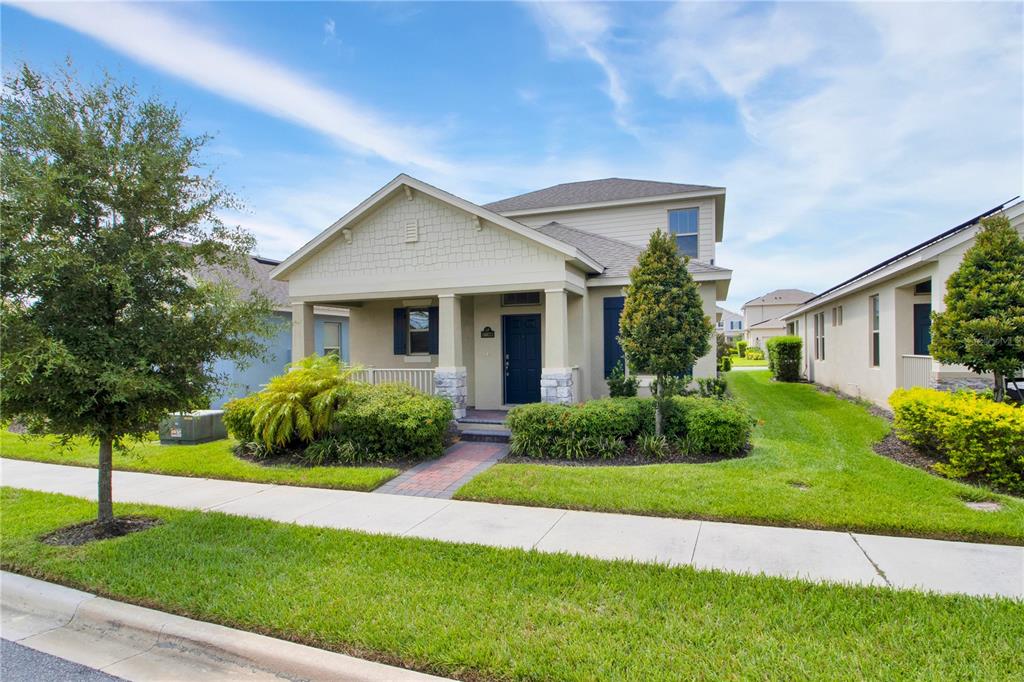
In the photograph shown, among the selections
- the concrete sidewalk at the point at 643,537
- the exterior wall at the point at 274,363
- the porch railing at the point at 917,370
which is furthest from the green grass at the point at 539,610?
the exterior wall at the point at 274,363

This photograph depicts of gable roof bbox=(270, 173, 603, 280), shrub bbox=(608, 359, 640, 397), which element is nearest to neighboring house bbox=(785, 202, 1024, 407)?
shrub bbox=(608, 359, 640, 397)

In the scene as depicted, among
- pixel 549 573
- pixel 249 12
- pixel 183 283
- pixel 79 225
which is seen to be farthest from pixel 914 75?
pixel 79 225

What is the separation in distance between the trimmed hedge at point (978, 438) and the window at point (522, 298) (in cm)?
739

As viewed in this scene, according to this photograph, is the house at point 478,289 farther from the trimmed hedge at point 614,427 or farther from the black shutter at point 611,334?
the trimmed hedge at point 614,427

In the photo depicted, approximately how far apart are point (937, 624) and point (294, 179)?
13388 mm

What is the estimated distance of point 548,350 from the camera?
32.6 feet

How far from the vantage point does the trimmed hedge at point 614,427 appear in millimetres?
7777

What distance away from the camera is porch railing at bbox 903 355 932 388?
31.3 ft

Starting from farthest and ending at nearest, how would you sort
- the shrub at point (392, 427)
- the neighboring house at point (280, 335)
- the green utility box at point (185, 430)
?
the neighboring house at point (280, 335) < the green utility box at point (185, 430) < the shrub at point (392, 427)

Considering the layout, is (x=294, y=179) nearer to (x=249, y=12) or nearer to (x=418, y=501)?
(x=249, y=12)

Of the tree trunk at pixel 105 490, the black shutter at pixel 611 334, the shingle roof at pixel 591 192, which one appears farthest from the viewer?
the shingle roof at pixel 591 192

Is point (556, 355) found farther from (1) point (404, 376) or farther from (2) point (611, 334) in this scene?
(1) point (404, 376)

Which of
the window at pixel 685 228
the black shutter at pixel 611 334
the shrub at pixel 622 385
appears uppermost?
the window at pixel 685 228

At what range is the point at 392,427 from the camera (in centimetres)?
820
